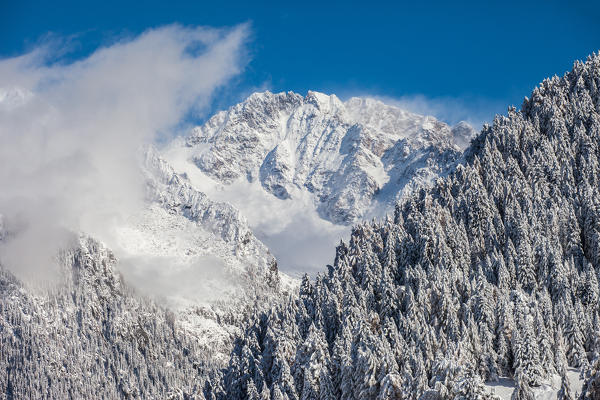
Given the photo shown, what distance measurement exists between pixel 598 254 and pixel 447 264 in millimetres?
29107

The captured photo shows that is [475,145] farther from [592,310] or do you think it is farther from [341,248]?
[592,310]

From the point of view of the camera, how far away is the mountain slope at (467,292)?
90625mm

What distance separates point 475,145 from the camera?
587ft

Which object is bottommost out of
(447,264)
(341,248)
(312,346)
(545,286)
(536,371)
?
(536,371)

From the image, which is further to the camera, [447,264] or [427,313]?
[447,264]

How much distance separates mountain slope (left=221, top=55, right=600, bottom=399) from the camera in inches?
3568

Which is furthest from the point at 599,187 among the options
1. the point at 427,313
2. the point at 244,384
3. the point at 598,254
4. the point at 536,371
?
the point at 244,384

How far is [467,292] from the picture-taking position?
11081 centimetres

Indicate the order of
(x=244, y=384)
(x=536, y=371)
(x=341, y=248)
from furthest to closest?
(x=341, y=248), (x=244, y=384), (x=536, y=371)

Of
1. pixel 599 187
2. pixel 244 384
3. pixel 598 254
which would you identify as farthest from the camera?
pixel 599 187

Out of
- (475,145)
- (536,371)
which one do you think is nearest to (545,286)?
(536,371)

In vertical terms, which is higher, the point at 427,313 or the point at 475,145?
the point at 475,145

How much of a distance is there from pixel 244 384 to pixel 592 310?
60966mm

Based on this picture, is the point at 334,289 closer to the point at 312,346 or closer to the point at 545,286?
the point at 312,346
